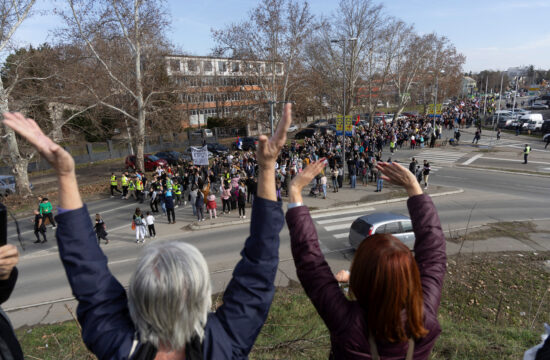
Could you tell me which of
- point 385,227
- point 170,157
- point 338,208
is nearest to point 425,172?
point 338,208

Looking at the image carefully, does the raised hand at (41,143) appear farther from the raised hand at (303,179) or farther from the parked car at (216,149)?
the parked car at (216,149)

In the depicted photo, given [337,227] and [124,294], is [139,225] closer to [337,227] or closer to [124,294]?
[337,227]

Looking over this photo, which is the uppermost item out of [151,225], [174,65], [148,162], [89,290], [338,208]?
[174,65]

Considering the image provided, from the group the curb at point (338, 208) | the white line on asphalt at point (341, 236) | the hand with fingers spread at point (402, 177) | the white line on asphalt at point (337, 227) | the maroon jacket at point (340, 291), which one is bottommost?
the white line on asphalt at point (341, 236)

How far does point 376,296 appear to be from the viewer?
150 centimetres

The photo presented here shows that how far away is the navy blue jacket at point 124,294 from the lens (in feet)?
4.51

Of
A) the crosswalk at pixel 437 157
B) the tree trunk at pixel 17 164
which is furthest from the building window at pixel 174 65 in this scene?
the crosswalk at pixel 437 157

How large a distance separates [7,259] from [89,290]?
576mm

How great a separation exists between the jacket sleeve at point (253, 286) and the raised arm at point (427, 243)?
896mm

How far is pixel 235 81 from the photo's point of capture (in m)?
36.2

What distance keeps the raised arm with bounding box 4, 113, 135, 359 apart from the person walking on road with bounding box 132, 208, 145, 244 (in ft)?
38.5

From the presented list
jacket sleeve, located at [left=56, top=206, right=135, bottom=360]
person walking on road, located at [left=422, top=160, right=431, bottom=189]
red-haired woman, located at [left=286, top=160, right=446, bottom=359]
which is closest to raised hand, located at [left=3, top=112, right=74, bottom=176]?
jacket sleeve, located at [left=56, top=206, right=135, bottom=360]

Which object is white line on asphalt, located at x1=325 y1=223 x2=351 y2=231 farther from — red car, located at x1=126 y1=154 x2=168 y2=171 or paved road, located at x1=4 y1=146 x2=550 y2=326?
red car, located at x1=126 y1=154 x2=168 y2=171

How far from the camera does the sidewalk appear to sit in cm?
1492
